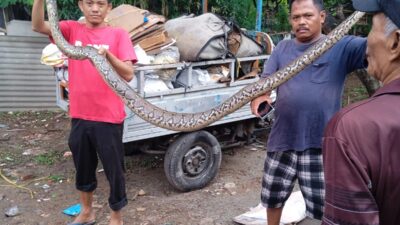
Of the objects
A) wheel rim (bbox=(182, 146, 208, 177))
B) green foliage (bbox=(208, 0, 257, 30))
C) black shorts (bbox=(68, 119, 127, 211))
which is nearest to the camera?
black shorts (bbox=(68, 119, 127, 211))

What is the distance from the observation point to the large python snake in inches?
113

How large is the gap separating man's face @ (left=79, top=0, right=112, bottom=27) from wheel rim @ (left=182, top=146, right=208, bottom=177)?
5.94 ft

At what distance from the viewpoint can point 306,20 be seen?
2953 mm

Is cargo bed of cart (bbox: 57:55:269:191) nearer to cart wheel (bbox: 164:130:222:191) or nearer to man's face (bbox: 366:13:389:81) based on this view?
cart wheel (bbox: 164:130:222:191)

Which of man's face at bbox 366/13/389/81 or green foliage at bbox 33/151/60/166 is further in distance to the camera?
green foliage at bbox 33/151/60/166

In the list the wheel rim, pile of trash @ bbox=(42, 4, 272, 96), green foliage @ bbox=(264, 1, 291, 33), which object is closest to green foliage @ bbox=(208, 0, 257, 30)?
green foliage @ bbox=(264, 1, 291, 33)

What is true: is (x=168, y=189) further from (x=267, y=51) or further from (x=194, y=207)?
(x=267, y=51)

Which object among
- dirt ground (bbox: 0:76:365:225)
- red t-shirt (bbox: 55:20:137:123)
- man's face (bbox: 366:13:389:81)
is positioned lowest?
dirt ground (bbox: 0:76:365:225)

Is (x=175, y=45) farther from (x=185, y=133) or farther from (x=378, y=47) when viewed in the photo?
(x=378, y=47)

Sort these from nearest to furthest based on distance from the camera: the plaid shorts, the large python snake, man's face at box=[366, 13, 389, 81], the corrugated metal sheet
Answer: man's face at box=[366, 13, 389, 81] → the large python snake → the plaid shorts → the corrugated metal sheet

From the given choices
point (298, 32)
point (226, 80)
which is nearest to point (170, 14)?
point (226, 80)

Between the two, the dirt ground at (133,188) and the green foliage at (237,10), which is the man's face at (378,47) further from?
the green foliage at (237,10)

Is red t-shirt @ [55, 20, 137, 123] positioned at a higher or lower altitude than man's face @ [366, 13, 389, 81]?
lower

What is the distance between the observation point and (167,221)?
4113 millimetres
